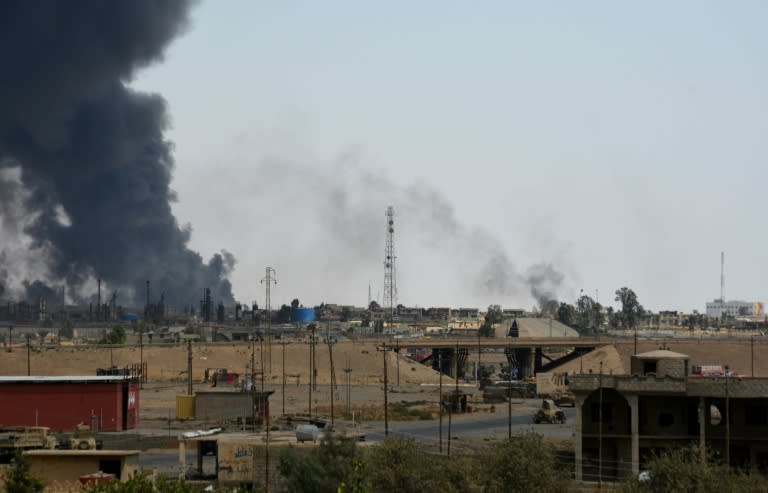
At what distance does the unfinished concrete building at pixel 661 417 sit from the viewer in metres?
53.6

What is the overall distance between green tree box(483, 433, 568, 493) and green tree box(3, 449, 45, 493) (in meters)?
15.1

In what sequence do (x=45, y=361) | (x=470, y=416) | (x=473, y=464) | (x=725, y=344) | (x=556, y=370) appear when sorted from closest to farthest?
(x=473, y=464), (x=470, y=416), (x=45, y=361), (x=556, y=370), (x=725, y=344)

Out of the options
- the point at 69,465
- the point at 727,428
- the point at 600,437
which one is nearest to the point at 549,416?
the point at 600,437

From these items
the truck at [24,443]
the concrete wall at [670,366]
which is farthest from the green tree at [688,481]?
the truck at [24,443]

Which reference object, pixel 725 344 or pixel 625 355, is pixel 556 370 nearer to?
pixel 625 355

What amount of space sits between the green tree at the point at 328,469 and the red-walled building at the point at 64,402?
94.7 feet

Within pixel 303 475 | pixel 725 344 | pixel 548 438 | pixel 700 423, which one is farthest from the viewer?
pixel 725 344

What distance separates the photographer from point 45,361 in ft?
426

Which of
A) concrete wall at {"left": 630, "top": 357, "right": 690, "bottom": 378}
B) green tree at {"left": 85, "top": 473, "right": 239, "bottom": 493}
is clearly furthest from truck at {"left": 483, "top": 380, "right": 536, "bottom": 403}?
green tree at {"left": 85, "top": 473, "right": 239, "bottom": 493}

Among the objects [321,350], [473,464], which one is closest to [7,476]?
[473,464]

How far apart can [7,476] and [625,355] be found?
109 metres

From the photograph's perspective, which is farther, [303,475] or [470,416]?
[470,416]

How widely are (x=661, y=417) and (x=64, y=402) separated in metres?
33.2

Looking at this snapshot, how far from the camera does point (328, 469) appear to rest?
40.7 m
